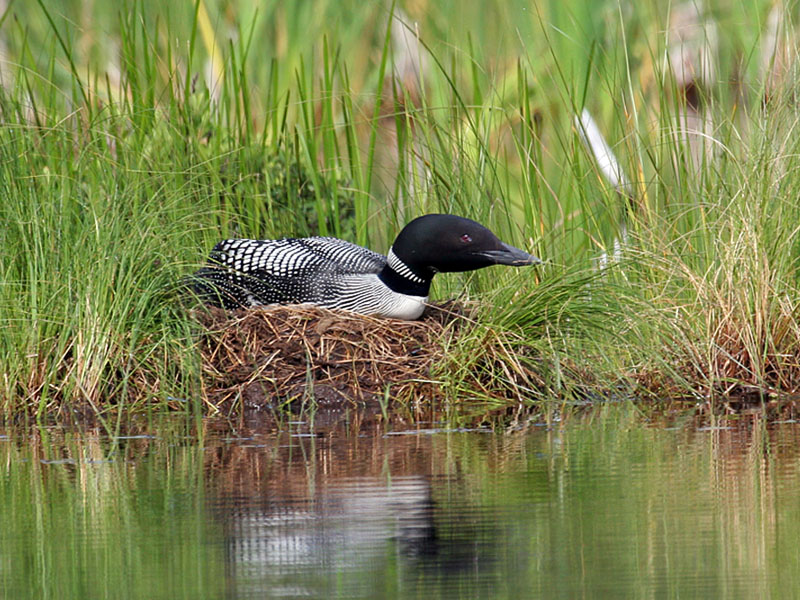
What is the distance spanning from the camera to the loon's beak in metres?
6.27

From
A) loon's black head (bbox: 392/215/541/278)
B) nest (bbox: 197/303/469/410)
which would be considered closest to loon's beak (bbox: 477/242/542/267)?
loon's black head (bbox: 392/215/541/278)

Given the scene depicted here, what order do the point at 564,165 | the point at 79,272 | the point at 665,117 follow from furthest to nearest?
the point at 564,165
the point at 665,117
the point at 79,272

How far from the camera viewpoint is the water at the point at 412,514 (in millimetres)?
2963

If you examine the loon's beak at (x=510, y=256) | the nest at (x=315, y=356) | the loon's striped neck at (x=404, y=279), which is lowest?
the nest at (x=315, y=356)

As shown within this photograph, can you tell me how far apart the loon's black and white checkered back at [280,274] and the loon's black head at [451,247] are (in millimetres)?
264

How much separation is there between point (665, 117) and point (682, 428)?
2438 millimetres

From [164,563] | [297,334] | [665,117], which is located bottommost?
[164,563]

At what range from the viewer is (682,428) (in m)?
4.99

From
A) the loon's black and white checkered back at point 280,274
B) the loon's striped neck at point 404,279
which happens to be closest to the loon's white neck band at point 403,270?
the loon's striped neck at point 404,279

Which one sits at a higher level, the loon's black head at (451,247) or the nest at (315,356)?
the loon's black head at (451,247)

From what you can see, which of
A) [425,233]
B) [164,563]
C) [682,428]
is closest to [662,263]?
[425,233]

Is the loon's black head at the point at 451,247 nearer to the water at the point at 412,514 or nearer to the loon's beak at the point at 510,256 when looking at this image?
the loon's beak at the point at 510,256

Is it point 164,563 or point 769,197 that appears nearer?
point 164,563

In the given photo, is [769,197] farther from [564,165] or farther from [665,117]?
[564,165]
